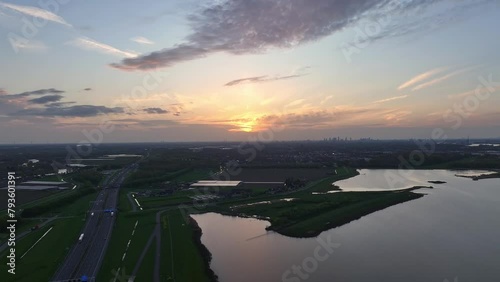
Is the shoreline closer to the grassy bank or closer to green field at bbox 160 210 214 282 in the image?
green field at bbox 160 210 214 282

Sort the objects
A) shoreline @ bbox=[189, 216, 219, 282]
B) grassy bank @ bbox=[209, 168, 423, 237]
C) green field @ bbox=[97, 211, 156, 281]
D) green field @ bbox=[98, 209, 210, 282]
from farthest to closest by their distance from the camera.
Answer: grassy bank @ bbox=[209, 168, 423, 237], green field @ bbox=[97, 211, 156, 281], shoreline @ bbox=[189, 216, 219, 282], green field @ bbox=[98, 209, 210, 282]

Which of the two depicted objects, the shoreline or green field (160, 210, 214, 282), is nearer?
green field (160, 210, 214, 282)

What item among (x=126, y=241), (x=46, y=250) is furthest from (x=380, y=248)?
(x=46, y=250)

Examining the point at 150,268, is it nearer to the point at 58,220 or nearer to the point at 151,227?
the point at 151,227

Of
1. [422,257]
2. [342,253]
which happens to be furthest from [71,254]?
[422,257]

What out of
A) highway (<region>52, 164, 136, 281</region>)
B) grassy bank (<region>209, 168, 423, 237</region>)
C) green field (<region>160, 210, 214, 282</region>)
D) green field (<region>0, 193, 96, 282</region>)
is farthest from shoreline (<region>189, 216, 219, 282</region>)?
green field (<region>0, 193, 96, 282</region>)

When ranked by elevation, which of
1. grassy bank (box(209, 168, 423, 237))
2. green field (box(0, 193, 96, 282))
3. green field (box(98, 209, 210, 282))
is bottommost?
green field (box(0, 193, 96, 282))
